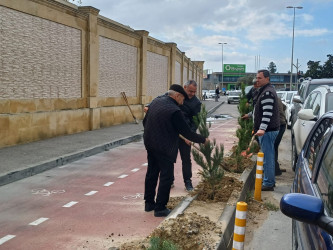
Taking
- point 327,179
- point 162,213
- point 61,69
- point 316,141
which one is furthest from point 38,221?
point 61,69

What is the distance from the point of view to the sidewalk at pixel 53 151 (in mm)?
7646

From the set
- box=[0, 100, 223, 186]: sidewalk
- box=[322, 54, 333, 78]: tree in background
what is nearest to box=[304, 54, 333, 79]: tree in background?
box=[322, 54, 333, 78]: tree in background

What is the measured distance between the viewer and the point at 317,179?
290 cm

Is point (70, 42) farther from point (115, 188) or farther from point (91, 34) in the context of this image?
point (115, 188)

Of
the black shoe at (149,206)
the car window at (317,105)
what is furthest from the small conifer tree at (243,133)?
the black shoe at (149,206)

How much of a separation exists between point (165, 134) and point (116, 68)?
1251cm

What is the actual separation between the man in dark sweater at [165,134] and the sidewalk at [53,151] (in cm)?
330

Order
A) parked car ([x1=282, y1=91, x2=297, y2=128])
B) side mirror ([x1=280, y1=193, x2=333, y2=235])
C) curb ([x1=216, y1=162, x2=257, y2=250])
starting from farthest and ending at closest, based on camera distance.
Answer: parked car ([x1=282, y1=91, x2=297, y2=128]) < curb ([x1=216, y1=162, x2=257, y2=250]) < side mirror ([x1=280, y1=193, x2=333, y2=235])

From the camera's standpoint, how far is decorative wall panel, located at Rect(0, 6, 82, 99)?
1007cm

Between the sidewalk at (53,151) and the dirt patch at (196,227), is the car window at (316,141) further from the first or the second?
the sidewalk at (53,151)

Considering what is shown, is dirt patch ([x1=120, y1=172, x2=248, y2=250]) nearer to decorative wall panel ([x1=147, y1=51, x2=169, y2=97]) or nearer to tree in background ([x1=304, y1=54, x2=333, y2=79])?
decorative wall panel ([x1=147, y1=51, x2=169, y2=97])

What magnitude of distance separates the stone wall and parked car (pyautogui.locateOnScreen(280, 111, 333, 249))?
8146mm

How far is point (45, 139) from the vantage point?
11.6 m

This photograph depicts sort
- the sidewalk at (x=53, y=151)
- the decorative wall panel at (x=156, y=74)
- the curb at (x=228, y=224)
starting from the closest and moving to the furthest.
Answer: the curb at (x=228, y=224)
the sidewalk at (x=53, y=151)
the decorative wall panel at (x=156, y=74)
